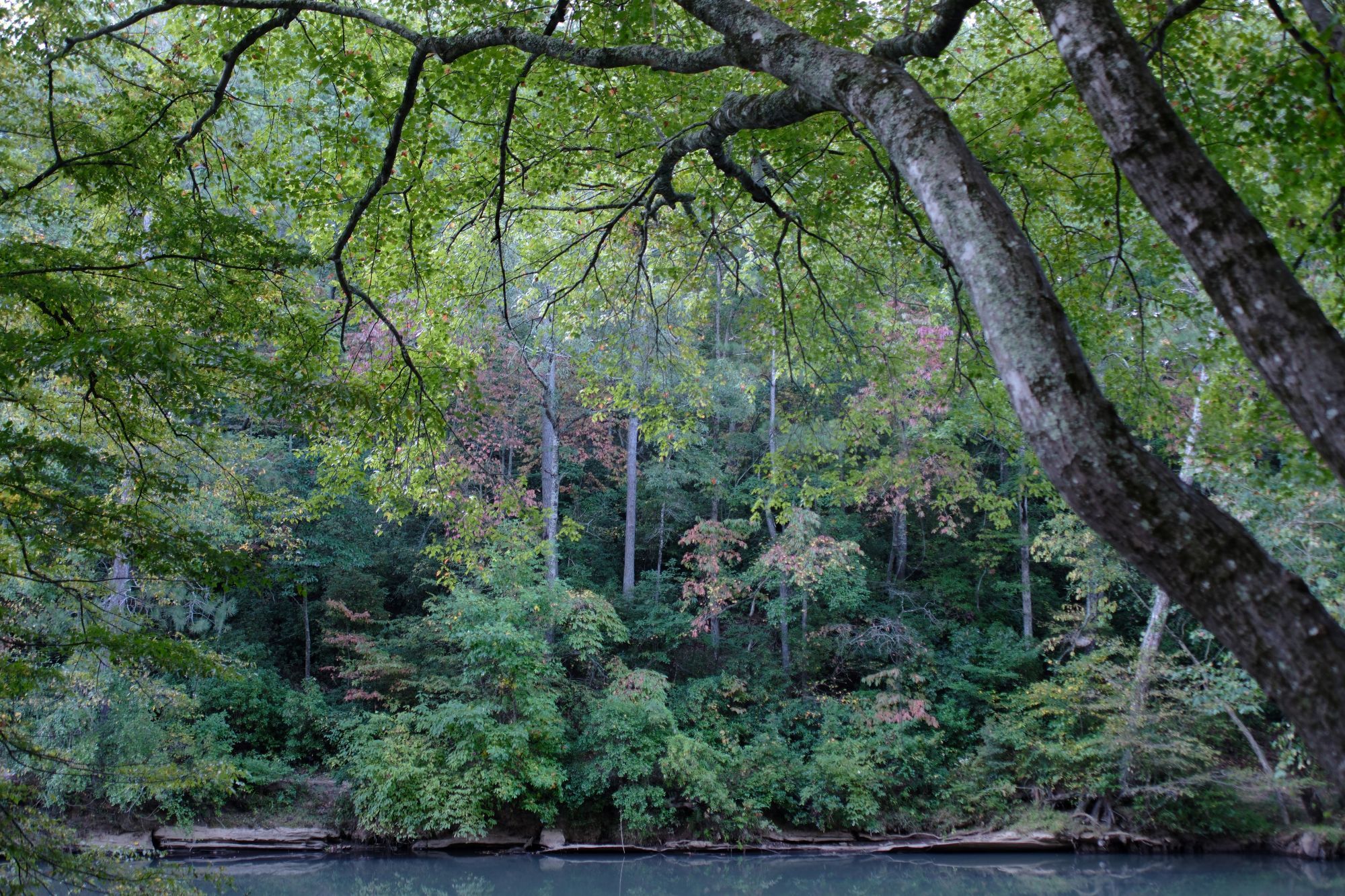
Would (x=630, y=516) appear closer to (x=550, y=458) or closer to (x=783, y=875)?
(x=550, y=458)

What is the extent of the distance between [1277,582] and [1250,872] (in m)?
9.74

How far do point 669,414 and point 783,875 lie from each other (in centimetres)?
578

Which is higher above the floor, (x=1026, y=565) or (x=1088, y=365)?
(x=1026, y=565)

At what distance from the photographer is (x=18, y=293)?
11.0 feet

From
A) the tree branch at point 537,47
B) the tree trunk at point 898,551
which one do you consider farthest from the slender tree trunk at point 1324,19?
the tree trunk at point 898,551

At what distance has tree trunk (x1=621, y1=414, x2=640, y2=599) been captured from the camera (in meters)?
12.7

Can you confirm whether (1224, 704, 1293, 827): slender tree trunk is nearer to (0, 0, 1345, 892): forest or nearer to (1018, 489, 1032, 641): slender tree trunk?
(0, 0, 1345, 892): forest

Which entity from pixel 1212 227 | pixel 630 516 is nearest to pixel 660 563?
pixel 630 516

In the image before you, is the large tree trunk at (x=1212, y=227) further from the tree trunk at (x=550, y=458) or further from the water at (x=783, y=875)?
the tree trunk at (x=550, y=458)

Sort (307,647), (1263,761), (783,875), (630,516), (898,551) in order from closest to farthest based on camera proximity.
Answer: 1. (1263,761)
2. (783,875)
3. (307,647)
4. (630,516)
5. (898,551)

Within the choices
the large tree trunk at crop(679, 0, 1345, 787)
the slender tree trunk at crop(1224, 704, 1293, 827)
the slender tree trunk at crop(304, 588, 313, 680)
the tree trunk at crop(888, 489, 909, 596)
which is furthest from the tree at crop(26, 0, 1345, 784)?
the tree trunk at crop(888, 489, 909, 596)

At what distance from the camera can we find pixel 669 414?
5469 mm

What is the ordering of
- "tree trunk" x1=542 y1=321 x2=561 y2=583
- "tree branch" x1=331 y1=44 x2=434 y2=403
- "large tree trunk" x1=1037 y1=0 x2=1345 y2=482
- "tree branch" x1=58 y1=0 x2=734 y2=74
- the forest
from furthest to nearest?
1. "tree trunk" x1=542 y1=321 x2=561 y2=583
2. "tree branch" x1=331 y1=44 x2=434 y2=403
3. "tree branch" x1=58 y1=0 x2=734 y2=74
4. the forest
5. "large tree trunk" x1=1037 y1=0 x2=1345 y2=482

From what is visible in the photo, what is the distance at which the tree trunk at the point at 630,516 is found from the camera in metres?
12.7
